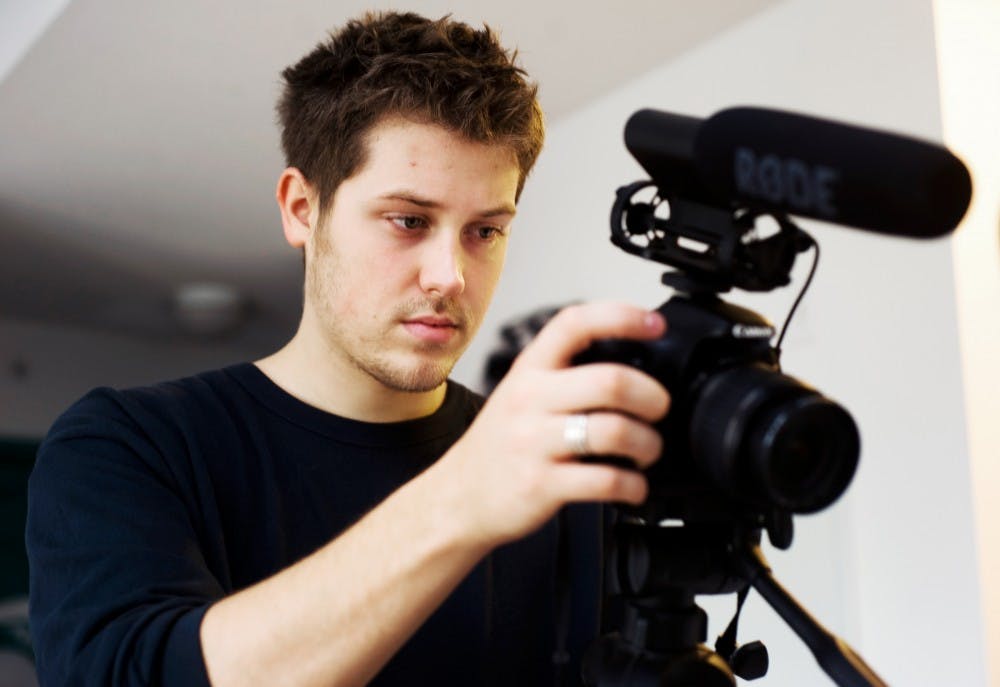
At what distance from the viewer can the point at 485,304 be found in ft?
3.12

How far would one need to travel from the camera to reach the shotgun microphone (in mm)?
443

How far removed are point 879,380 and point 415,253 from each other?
0.87 meters

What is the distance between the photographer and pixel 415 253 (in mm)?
909

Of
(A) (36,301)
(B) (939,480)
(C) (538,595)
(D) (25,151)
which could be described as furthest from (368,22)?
(A) (36,301)

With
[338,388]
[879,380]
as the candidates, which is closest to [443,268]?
[338,388]

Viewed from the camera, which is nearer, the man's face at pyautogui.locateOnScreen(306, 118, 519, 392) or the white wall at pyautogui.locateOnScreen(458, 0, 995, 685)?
the man's face at pyautogui.locateOnScreen(306, 118, 519, 392)

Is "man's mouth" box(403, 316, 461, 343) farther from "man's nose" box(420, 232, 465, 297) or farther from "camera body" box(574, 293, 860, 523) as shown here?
"camera body" box(574, 293, 860, 523)

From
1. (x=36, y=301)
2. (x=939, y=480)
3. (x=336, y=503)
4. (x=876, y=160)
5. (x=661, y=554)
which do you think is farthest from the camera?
(x=36, y=301)

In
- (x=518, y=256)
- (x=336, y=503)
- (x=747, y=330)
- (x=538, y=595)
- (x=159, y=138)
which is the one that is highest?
(x=159, y=138)

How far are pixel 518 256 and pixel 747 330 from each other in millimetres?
2004

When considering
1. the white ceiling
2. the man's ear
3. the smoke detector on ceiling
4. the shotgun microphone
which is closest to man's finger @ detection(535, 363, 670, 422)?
the shotgun microphone

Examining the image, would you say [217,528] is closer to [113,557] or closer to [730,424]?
[113,557]

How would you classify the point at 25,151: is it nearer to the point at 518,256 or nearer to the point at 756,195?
the point at 518,256

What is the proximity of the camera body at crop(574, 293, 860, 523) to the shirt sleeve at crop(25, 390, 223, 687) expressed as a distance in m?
0.30
